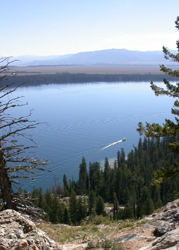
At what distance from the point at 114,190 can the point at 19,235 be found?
42.0m

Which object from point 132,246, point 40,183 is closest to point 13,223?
point 132,246

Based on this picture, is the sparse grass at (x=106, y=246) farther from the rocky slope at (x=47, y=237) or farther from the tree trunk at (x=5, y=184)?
the tree trunk at (x=5, y=184)

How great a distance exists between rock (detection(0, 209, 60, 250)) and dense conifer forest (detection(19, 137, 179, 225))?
28532mm

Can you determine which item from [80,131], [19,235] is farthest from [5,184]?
[80,131]

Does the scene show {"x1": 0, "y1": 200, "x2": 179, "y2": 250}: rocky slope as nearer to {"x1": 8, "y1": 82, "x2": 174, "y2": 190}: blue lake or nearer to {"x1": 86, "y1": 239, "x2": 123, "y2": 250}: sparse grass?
{"x1": 86, "y1": 239, "x2": 123, "y2": 250}: sparse grass

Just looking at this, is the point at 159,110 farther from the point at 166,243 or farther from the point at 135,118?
the point at 166,243

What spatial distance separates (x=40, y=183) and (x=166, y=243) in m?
37.4

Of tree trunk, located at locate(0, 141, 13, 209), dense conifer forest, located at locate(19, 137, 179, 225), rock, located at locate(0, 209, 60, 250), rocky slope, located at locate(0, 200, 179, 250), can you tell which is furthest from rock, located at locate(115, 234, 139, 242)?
dense conifer forest, located at locate(19, 137, 179, 225)

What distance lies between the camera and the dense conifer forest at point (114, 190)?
33.8 m

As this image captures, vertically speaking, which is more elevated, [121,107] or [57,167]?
[121,107]

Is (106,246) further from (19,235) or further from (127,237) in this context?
(19,235)

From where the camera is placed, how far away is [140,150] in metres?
50.8

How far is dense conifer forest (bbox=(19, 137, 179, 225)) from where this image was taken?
33781mm

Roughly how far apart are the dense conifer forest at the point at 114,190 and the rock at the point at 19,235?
93.6 ft
